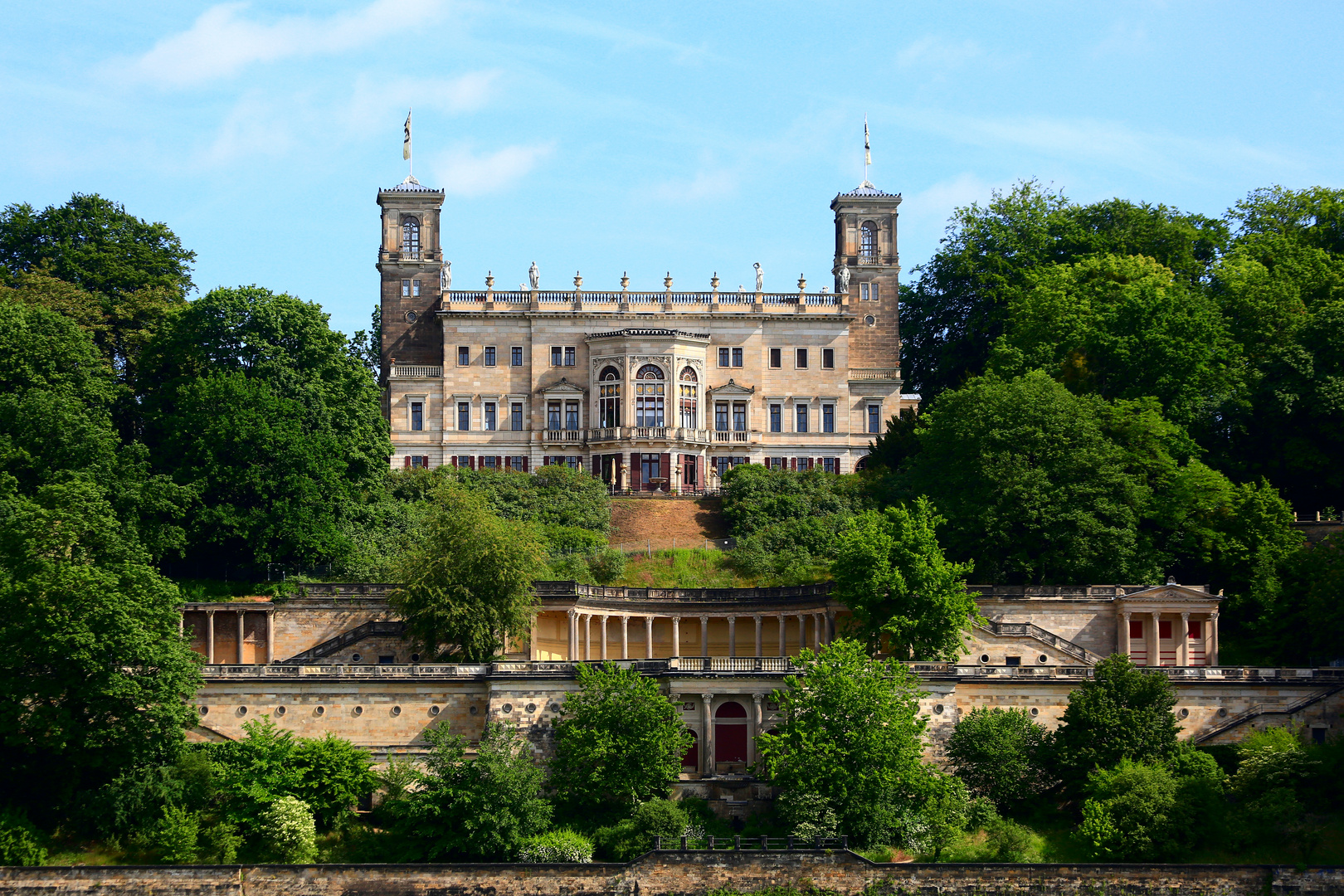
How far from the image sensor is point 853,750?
55.8 meters

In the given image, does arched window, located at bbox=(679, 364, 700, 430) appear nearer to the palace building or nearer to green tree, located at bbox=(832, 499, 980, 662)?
the palace building

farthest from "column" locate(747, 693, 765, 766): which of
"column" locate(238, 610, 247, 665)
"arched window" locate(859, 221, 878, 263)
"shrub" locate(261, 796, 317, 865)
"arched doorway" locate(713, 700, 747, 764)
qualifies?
"arched window" locate(859, 221, 878, 263)

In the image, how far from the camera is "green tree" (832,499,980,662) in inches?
2445

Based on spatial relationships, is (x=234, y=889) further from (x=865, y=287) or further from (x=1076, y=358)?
(x=865, y=287)

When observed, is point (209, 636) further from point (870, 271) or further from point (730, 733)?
point (870, 271)

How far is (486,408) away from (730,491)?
52.9ft

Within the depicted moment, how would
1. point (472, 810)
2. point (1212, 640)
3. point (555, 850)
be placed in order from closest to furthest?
point (555, 850) < point (472, 810) < point (1212, 640)

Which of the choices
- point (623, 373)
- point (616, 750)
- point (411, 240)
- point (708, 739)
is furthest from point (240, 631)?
point (411, 240)

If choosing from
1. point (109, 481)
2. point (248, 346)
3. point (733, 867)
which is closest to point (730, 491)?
point (248, 346)

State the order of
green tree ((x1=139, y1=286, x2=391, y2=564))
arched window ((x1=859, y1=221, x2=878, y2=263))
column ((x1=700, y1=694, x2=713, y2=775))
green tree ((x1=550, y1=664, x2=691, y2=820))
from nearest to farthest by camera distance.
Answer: green tree ((x1=550, y1=664, x2=691, y2=820)), column ((x1=700, y1=694, x2=713, y2=775)), green tree ((x1=139, y1=286, x2=391, y2=564)), arched window ((x1=859, y1=221, x2=878, y2=263))

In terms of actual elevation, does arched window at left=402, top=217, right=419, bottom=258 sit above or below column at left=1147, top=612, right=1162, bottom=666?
above

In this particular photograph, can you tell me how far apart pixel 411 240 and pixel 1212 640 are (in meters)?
Result: 47.0

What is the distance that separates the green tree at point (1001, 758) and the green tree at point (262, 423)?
84.3 ft

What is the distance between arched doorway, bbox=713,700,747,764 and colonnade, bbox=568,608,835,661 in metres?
8.91
